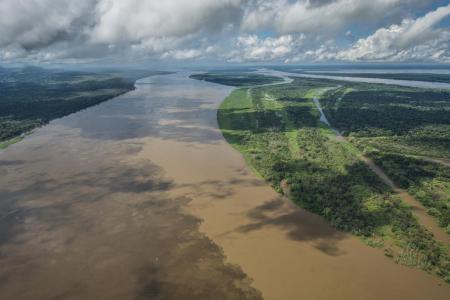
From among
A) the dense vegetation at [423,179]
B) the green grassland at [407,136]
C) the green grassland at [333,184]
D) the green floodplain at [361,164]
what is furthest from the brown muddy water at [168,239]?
the green grassland at [407,136]

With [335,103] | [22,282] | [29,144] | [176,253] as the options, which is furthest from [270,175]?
[335,103]

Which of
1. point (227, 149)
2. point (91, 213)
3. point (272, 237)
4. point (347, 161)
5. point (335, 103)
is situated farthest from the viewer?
point (335, 103)

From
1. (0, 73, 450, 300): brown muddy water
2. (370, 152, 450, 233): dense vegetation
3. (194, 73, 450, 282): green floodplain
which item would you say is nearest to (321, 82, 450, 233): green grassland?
(370, 152, 450, 233): dense vegetation

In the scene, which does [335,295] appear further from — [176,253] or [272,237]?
[176,253]

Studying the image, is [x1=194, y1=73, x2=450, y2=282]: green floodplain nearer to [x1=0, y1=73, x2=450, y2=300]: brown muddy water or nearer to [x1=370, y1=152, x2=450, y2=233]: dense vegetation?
[x1=370, y1=152, x2=450, y2=233]: dense vegetation

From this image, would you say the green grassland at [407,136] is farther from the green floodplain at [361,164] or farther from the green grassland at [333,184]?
the green grassland at [333,184]

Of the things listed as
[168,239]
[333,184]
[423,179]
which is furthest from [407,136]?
[168,239]

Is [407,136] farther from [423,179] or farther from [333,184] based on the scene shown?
[333,184]
